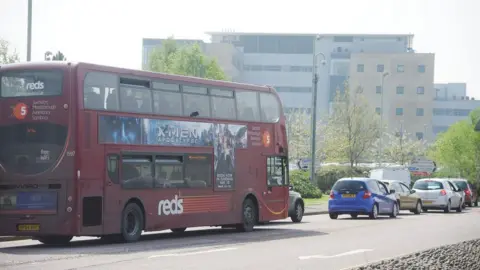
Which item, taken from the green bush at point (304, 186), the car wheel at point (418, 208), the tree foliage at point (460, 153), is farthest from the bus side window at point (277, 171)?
the tree foliage at point (460, 153)

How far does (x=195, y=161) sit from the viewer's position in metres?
25.8

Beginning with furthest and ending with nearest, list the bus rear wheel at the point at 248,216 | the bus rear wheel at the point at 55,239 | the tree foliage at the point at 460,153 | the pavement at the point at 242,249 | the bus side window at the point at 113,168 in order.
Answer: the tree foliage at the point at 460,153
the bus rear wheel at the point at 248,216
the bus rear wheel at the point at 55,239
the bus side window at the point at 113,168
the pavement at the point at 242,249

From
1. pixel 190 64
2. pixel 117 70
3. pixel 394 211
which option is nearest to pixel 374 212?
pixel 394 211

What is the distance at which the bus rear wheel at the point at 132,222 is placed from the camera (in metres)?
22.7

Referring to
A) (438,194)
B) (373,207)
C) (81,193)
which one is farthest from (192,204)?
(438,194)

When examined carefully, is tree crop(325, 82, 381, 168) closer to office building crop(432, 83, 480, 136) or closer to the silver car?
the silver car

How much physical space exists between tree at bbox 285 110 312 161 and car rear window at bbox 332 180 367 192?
5067 centimetres

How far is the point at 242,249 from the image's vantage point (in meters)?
20.5

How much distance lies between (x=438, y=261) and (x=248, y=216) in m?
11.8

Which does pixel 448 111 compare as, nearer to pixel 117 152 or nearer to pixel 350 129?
pixel 350 129

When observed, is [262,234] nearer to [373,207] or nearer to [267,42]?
[373,207]

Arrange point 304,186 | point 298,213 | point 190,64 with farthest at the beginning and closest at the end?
point 190,64, point 304,186, point 298,213

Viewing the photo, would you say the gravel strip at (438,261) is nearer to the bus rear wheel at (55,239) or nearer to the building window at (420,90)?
the bus rear wheel at (55,239)

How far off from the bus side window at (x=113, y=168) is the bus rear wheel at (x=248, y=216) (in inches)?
245
